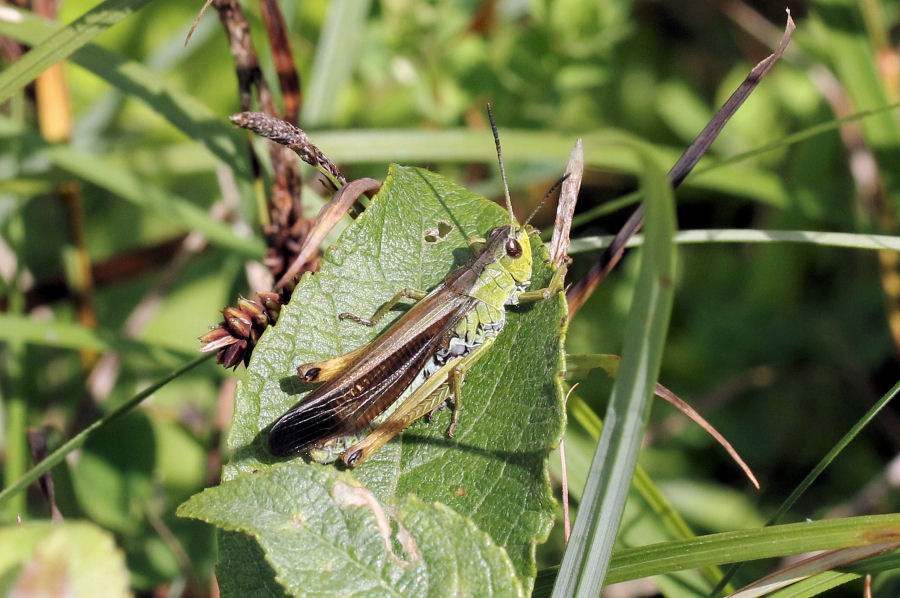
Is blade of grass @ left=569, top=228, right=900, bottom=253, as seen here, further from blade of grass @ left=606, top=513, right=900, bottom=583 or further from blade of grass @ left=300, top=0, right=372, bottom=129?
blade of grass @ left=300, top=0, right=372, bottom=129

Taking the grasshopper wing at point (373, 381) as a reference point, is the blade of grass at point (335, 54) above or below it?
above

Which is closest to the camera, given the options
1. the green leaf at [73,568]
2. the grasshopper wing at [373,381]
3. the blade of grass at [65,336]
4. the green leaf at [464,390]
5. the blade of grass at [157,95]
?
the green leaf at [73,568]

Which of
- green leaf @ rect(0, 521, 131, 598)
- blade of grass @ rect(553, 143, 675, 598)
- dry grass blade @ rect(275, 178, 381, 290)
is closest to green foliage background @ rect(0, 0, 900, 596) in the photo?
dry grass blade @ rect(275, 178, 381, 290)

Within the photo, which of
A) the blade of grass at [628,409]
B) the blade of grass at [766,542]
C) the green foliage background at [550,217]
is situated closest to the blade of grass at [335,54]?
the green foliage background at [550,217]

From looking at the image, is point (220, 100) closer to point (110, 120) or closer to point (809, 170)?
point (110, 120)

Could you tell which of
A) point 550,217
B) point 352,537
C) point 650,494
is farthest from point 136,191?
point 550,217

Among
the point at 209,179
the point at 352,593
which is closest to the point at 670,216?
the point at 352,593

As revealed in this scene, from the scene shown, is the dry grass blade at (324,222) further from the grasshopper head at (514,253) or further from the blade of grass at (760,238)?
the blade of grass at (760,238)
